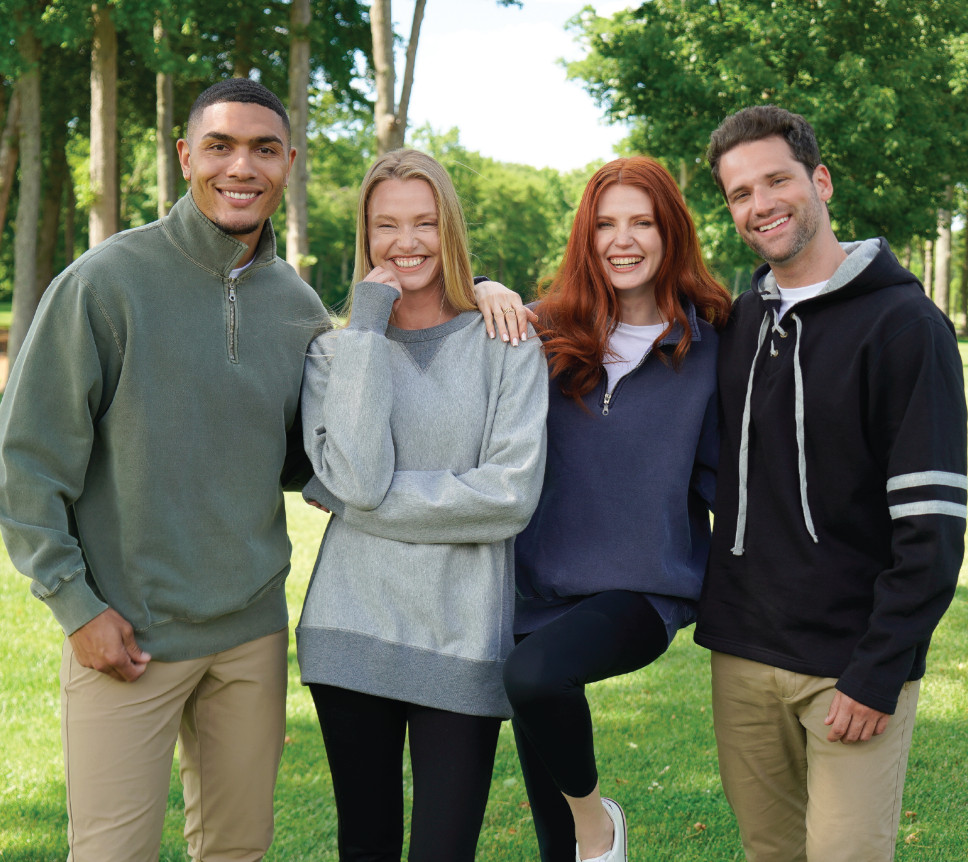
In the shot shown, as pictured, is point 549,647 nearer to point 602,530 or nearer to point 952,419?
point 602,530

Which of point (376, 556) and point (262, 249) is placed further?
point (262, 249)

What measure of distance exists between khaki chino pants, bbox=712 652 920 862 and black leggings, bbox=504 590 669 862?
421 millimetres

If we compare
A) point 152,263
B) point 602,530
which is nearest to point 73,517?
point 152,263

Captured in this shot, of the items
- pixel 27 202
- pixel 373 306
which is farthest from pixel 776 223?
pixel 27 202

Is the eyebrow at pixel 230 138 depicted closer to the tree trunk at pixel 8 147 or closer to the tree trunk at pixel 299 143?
the tree trunk at pixel 299 143

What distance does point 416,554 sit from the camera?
2977mm

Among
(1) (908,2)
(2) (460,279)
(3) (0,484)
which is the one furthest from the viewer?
(1) (908,2)

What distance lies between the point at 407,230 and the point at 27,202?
1847cm

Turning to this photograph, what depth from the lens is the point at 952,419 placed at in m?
2.84

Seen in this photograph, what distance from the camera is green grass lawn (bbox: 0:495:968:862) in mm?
4270

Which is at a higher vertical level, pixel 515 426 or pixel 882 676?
pixel 515 426

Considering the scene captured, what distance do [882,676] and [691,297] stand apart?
141cm

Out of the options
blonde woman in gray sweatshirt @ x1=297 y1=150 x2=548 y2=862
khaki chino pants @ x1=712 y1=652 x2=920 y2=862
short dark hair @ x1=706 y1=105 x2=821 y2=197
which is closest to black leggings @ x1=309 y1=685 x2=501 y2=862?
blonde woman in gray sweatshirt @ x1=297 y1=150 x2=548 y2=862

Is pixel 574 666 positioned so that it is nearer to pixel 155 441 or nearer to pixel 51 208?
pixel 155 441
